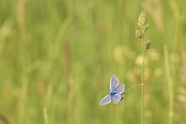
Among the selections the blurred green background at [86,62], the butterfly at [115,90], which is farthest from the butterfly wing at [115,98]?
the blurred green background at [86,62]

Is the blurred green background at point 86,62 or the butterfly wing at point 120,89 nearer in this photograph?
the butterfly wing at point 120,89

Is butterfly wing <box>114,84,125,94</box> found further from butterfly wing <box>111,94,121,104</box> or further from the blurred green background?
the blurred green background

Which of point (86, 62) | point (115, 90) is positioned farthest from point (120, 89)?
point (86, 62)

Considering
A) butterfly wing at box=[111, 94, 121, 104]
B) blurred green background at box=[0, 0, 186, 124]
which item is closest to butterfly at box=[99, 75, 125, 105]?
butterfly wing at box=[111, 94, 121, 104]

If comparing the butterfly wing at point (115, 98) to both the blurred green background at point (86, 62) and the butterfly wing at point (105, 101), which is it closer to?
the butterfly wing at point (105, 101)

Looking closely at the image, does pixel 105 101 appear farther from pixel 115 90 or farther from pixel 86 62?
pixel 86 62

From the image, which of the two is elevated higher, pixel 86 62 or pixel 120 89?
pixel 86 62

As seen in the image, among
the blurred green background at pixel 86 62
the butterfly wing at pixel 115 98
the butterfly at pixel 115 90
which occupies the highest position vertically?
the blurred green background at pixel 86 62

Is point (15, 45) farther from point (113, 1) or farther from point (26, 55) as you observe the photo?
point (113, 1)
